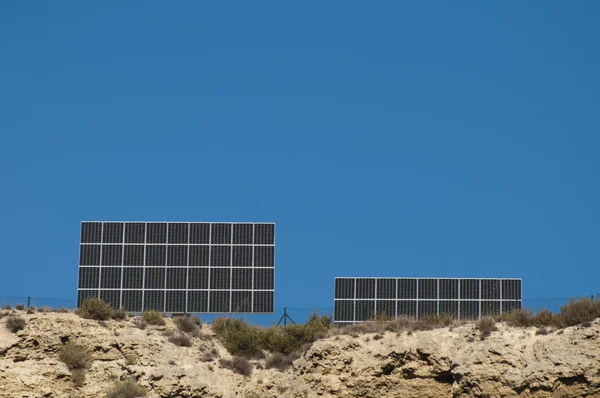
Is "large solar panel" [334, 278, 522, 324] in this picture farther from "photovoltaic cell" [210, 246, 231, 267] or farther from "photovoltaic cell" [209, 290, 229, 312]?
"photovoltaic cell" [210, 246, 231, 267]

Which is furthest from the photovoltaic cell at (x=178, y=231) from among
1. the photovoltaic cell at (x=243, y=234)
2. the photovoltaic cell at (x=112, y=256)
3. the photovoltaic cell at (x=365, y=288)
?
the photovoltaic cell at (x=365, y=288)

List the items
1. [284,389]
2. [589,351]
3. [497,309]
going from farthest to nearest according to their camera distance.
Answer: [497,309], [284,389], [589,351]

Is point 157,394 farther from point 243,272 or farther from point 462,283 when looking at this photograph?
point 462,283

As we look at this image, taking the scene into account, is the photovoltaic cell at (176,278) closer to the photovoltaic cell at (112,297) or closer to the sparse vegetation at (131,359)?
the photovoltaic cell at (112,297)

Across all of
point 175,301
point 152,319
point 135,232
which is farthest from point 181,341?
point 135,232

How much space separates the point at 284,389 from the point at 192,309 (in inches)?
384

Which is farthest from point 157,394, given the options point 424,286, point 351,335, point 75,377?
point 424,286

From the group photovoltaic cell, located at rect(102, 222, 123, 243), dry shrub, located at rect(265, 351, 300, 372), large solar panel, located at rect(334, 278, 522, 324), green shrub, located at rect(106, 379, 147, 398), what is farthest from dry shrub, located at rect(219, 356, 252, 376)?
photovoltaic cell, located at rect(102, 222, 123, 243)

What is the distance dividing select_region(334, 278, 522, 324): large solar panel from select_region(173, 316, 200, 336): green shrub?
7.51 m

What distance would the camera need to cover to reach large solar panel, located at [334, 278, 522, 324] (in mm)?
50719

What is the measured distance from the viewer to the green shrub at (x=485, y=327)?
42.5 m

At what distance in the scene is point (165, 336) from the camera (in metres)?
44.5

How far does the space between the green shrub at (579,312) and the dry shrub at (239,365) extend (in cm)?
1274

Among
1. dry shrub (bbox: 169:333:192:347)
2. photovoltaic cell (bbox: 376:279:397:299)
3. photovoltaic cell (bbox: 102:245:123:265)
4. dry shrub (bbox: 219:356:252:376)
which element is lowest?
dry shrub (bbox: 219:356:252:376)
